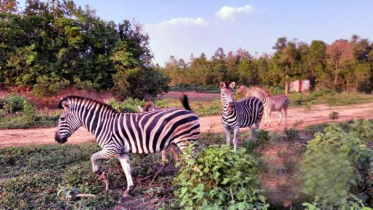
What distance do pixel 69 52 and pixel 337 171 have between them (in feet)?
55.2

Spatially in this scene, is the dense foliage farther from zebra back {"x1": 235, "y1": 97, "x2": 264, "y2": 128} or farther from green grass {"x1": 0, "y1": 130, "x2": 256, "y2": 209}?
zebra back {"x1": 235, "y1": 97, "x2": 264, "y2": 128}

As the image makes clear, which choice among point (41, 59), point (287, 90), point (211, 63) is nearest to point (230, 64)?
point (211, 63)

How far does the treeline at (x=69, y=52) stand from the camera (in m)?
15.7

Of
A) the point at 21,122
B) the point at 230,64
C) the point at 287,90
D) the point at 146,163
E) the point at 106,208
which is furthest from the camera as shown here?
the point at 230,64

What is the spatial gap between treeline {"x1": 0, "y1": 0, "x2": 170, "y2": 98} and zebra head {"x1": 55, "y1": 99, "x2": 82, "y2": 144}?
39.8 ft

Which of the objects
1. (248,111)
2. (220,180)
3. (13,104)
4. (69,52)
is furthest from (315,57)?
(220,180)

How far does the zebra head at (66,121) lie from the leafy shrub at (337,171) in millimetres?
3284

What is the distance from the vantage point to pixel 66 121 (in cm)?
453

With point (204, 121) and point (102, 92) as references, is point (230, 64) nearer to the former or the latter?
point (102, 92)

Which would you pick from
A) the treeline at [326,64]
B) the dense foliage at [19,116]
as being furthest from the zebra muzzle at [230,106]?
the treeline at [326,64]

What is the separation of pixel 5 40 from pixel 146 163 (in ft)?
46.5

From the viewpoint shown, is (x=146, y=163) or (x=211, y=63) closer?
(x=146, y=163)

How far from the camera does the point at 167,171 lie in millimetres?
5309

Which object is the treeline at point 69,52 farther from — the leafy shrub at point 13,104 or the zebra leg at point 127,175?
the zebra leg at point 127,175
